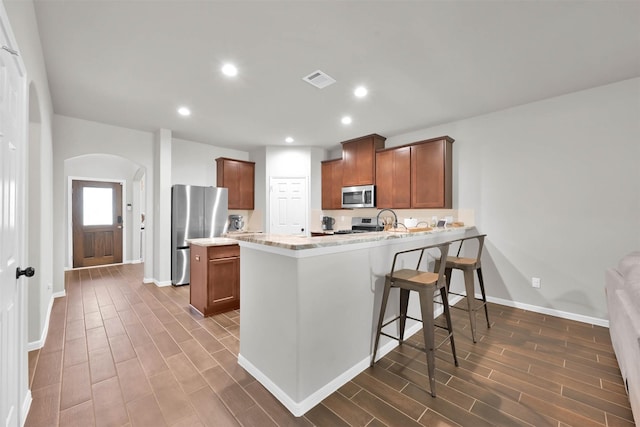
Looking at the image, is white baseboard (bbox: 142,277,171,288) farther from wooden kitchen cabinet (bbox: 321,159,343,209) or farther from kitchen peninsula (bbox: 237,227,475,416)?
wooden kitchen cabinet (bbox: 321,159,343,209)

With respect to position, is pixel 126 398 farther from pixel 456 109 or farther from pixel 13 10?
pixel 456 109

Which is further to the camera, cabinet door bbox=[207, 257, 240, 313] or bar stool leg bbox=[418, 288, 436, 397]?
cabinet door bbox=[207, 257, 240, 313]

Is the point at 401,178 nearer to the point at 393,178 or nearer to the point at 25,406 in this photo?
the point at 393,178

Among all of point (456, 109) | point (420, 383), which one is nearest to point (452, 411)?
point (420, 383)

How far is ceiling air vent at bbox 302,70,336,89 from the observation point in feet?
8.91

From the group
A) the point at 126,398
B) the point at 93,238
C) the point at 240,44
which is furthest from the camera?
the point at 93,238

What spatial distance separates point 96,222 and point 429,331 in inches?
289

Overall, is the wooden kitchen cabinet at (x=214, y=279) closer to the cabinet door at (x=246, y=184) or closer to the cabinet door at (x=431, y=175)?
the cabinet door at (x=246, y=184)

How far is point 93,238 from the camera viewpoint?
19.9 ft

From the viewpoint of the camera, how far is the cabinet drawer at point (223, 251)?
10.6 feet

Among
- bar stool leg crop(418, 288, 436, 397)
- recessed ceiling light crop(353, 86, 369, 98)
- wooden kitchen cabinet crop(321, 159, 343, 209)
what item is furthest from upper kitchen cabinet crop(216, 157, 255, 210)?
bar stool leg crop(418, 288, 436, 397)

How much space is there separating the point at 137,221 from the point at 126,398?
5.88 metres

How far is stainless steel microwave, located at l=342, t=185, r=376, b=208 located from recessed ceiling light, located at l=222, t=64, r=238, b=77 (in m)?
2.94

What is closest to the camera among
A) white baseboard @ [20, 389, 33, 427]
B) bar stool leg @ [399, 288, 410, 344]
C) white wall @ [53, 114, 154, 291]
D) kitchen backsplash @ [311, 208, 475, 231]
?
white baseboard @ [20, 389, 33, 427]
